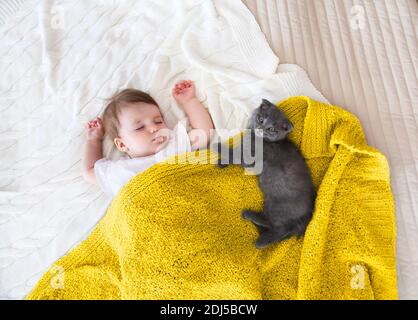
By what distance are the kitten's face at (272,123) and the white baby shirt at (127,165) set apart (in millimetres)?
260

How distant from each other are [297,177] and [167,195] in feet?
1.20

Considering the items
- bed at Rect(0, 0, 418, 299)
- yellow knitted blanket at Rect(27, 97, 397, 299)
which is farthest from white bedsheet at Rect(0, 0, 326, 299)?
yellow knitted blanket at Rect(27, 97, 397, 299)

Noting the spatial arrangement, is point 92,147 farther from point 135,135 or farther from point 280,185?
point 280,185

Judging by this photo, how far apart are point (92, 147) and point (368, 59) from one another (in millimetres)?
994

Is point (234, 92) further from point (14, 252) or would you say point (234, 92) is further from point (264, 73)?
point (14, 252)

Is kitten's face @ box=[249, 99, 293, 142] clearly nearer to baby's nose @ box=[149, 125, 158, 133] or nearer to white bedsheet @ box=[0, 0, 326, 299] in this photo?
white bedsheet @ box=[0, 0, 326, 299]

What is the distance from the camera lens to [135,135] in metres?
1.28

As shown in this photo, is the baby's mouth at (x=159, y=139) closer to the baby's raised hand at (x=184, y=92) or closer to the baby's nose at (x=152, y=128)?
the baby's nose at (x=152, y=128)

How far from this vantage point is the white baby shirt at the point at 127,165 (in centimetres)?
124

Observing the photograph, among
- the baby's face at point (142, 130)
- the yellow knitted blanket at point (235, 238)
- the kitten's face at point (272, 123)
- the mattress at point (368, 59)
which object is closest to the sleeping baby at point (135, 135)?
the baby's face at point (142, 130)

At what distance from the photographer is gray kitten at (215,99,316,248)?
1100mm

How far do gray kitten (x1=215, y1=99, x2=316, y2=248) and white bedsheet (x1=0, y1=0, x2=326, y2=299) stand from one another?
0.19 meters
